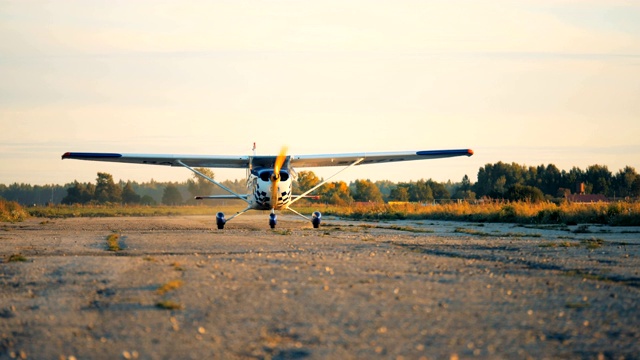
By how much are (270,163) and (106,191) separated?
9041 cm

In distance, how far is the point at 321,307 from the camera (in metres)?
7.39

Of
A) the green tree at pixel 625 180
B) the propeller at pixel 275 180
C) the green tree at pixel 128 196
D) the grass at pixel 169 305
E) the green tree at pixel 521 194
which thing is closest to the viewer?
the grass at pixel 169 305

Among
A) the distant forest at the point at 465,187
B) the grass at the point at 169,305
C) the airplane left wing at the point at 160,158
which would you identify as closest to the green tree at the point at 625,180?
the distant forest at the point at 465,187

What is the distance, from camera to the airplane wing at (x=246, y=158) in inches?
1122

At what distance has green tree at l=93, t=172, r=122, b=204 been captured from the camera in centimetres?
11381

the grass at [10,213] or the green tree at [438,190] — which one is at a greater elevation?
the green tree at [438,190]

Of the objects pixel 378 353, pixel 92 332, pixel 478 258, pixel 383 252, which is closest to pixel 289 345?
pixel 378 353

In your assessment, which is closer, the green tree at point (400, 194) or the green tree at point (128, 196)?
the green tree at point (400, 194)

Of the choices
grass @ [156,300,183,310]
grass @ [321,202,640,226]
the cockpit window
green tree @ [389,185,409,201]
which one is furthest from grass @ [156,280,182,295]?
green tree @ [389,185,409,201]

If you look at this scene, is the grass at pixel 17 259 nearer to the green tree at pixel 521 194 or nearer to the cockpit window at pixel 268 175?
the cockpit window at pixel 268 175

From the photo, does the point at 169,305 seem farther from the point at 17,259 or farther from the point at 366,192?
the point at 366,192

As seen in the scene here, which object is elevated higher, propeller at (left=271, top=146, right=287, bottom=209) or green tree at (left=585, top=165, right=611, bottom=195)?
green tree at (left=585, top=165, right=611, bottom=195)

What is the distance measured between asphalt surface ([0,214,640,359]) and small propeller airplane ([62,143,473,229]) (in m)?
13.7

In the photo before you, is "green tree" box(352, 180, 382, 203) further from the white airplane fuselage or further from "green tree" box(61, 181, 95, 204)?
the white airplane fuselage
